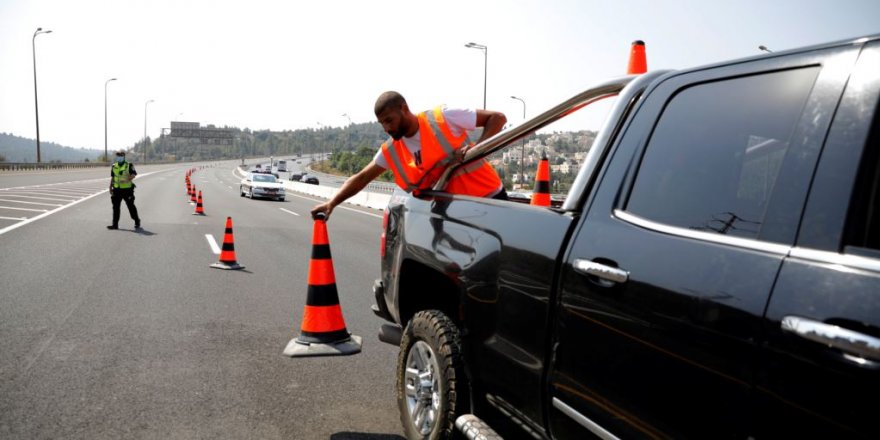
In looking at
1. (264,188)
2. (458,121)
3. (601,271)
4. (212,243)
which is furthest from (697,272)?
(264,188)

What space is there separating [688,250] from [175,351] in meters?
4.55

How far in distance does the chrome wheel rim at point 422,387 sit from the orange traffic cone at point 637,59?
1669mm

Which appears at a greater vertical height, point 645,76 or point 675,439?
point 645,76

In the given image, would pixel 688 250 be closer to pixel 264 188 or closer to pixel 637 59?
pixel 637 59

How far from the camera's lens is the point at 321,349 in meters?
4.80

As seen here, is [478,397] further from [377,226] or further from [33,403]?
[377,226]

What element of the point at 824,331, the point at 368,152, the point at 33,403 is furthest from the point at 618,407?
the point at 368,152

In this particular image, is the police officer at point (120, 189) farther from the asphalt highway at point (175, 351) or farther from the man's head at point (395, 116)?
the man's head at point (395, 116)

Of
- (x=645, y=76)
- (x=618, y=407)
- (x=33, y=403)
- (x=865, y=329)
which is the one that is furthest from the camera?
(x=33, y=403)

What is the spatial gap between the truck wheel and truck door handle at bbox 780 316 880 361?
5.89 feet

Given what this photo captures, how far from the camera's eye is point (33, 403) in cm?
405

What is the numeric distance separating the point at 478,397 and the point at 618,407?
1085 millimetres

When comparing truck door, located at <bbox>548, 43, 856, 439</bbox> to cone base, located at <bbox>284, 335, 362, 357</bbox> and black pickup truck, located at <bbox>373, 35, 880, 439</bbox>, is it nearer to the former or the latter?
black pickup truck, located at <bbox>373, 35, 880, 439</bbox>

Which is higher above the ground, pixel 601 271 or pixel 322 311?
pixel 601 271
